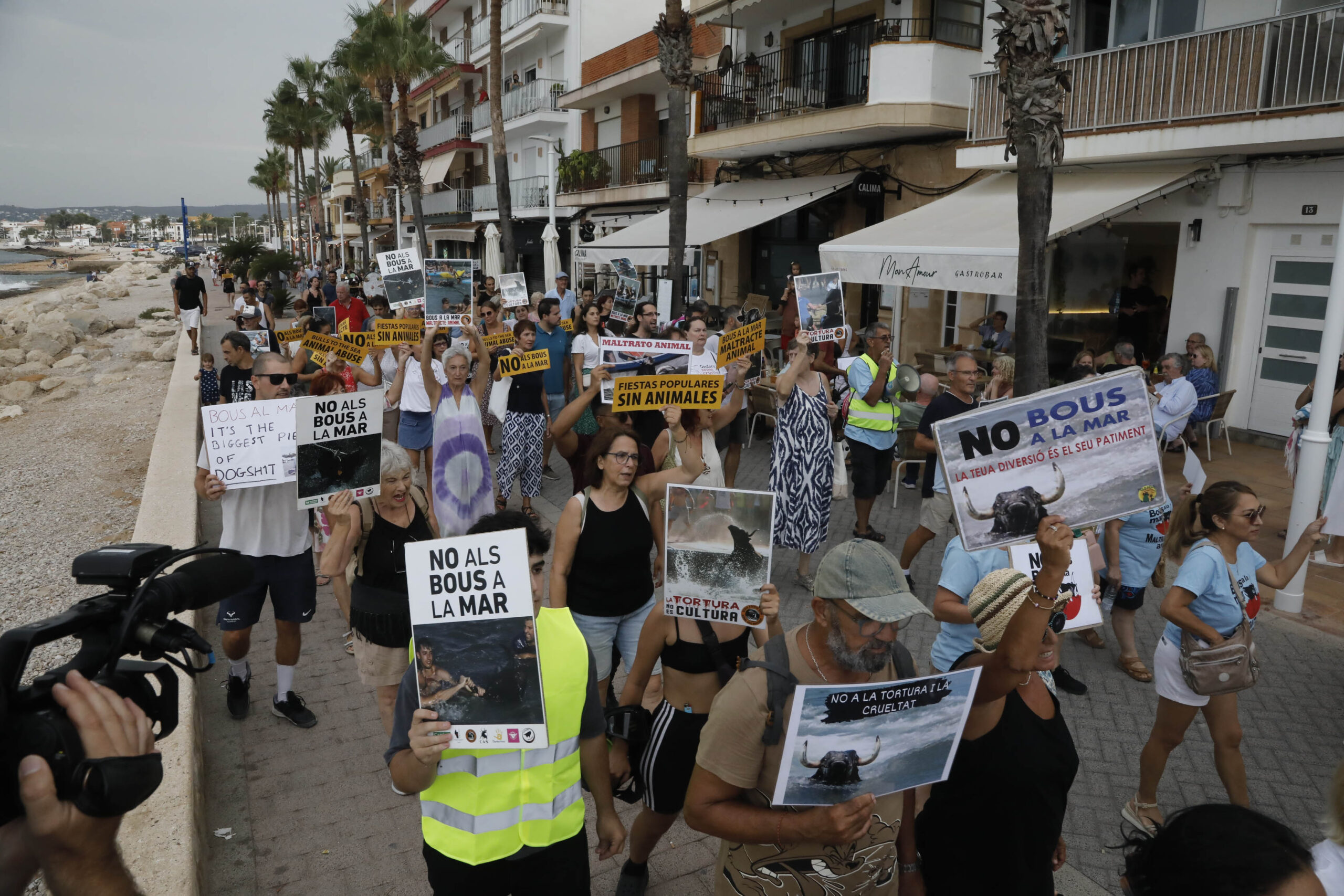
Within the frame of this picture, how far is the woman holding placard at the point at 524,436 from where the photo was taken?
9133 mm

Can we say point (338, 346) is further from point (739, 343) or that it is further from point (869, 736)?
point (869, 736)

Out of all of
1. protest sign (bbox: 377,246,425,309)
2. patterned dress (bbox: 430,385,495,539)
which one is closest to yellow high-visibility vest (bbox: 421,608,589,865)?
patterned dress (bbox: 430,385,495,539)

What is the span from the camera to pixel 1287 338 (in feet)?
39.9

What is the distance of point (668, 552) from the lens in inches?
152

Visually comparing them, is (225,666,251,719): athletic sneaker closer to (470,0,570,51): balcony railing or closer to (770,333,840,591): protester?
(770,333,840,591): protester

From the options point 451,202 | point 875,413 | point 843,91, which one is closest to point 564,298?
point 843,91

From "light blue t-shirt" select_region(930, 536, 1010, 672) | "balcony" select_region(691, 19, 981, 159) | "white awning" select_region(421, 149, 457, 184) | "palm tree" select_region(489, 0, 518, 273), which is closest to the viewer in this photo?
"light blue t-shirt" select_region(930, 536, 1010, 672)

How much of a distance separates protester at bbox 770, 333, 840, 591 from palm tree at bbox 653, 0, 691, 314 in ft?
26.6

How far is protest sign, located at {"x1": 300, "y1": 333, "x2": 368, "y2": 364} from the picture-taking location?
846 cm

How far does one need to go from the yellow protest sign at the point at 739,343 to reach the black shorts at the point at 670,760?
13.0ft

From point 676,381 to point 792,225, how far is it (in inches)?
651

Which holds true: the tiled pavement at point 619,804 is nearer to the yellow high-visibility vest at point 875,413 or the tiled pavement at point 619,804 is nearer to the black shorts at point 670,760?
the black shorts at point 670,760

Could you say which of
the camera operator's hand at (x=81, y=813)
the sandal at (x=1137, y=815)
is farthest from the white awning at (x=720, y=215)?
the camera operator's hand at (x=81, y=813)

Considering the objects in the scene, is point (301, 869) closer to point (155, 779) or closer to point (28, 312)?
point (155, 779)
